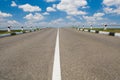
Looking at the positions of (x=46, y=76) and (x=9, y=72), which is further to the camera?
(x=9, y=72)

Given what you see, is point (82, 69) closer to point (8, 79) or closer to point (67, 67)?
point (67, 67)

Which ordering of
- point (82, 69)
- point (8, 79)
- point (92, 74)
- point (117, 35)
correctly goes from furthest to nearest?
point (117, 35) → point (82, 69) → point (92, 74) → point (8, 79)

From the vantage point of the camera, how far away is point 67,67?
4.08 meters

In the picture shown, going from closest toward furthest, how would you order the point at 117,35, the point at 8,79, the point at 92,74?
the point at 8,79 < the point at 92,74 < the point at 117,35

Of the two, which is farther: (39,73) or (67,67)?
(67,67)

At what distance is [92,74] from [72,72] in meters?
0.46

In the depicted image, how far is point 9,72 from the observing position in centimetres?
366

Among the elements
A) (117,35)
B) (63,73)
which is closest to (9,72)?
(63,73)

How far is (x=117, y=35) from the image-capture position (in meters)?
15.4

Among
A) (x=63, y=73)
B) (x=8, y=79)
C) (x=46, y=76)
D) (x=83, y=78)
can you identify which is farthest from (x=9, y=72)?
(x=83, y=78)


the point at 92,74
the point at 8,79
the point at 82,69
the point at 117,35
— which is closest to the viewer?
the point at 8,79

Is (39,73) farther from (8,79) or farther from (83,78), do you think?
(83,78)

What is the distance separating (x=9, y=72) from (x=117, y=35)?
13594 millimetres

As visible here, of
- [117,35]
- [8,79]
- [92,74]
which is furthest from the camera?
[117,35]
